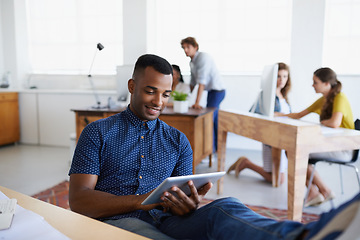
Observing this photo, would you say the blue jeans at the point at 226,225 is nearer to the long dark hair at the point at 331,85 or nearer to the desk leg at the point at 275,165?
the long dark hair at the point at 331,85

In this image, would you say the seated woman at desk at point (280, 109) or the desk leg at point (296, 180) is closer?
the desk leg at point (296, 180)

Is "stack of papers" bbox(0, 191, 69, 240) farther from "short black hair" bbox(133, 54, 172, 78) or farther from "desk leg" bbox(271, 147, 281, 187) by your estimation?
"desk leg" bbox(271, 147, 281, 187)

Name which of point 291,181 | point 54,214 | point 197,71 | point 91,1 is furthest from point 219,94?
point 54,214

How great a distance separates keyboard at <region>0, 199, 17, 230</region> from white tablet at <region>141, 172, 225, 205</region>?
39cm

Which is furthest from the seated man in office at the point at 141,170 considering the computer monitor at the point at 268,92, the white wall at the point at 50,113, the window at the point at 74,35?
the window at the point at 74,35

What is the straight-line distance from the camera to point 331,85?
2.72m

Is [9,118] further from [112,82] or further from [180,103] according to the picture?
[180,103]

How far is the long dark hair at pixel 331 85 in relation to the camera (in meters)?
2.70

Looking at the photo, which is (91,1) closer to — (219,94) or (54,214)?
(219,94)

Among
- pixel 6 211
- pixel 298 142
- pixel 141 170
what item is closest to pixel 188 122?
pixel 298 142

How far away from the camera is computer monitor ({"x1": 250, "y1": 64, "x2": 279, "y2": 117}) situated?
7.73 ft

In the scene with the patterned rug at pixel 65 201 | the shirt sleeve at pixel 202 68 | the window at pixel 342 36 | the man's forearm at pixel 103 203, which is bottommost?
the patterned rug at pixel 65 201

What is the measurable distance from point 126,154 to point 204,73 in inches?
115

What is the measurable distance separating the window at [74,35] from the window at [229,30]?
77 centimetres
